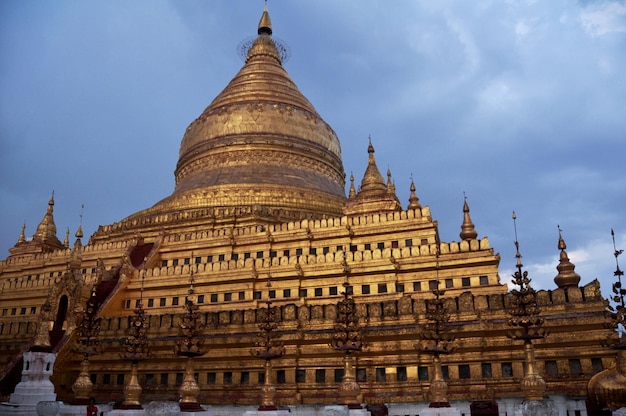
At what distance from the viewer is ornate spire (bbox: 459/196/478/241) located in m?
29.0

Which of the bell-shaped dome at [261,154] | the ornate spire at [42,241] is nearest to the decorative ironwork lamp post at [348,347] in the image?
the bell-shaped dome at [261,154]

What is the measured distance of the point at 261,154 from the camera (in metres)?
41.9

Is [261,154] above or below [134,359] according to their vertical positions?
above

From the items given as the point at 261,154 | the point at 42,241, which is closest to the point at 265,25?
the point at 261,154

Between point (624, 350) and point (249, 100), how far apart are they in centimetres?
3573

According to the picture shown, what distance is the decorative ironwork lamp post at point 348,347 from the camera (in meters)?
15.9

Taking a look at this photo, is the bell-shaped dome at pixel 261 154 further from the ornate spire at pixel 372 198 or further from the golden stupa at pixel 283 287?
the ornate spire at pixel 372 198

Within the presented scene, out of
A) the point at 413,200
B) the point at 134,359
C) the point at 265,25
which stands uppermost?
the point at 265,25

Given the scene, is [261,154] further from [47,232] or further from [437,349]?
[437,349]

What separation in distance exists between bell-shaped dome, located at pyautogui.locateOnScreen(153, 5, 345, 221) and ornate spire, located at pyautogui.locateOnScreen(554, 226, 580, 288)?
50.7ft

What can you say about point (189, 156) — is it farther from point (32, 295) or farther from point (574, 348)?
point (574, 348)

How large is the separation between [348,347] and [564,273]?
14.5 metres

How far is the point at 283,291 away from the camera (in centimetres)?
2795

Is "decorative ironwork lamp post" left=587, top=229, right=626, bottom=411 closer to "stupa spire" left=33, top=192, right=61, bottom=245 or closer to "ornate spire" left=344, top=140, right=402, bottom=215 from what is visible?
"ornate spire" left=344, top=140, right=402, bottom=215
